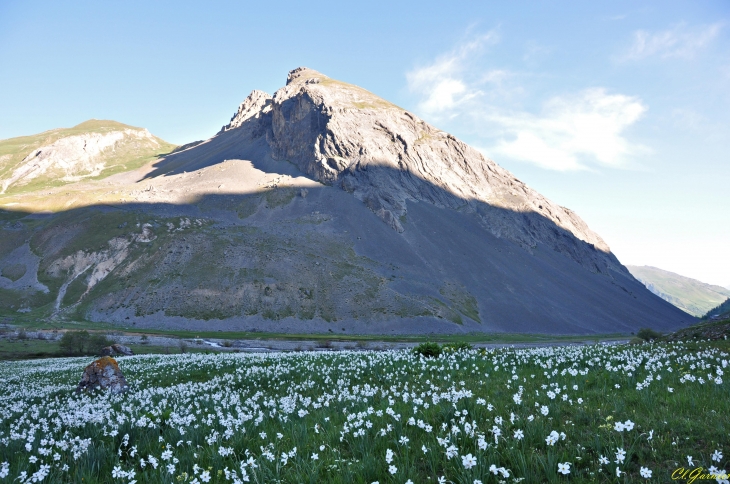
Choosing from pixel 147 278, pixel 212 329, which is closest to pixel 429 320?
pixel 212 329

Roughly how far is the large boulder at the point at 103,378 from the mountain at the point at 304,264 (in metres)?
106

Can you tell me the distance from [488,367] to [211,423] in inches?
330

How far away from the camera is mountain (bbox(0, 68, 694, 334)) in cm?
12738

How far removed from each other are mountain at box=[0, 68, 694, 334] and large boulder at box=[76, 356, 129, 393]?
349 ft

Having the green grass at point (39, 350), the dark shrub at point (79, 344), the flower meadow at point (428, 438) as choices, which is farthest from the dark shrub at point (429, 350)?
the dark shrub at point (79, 344)

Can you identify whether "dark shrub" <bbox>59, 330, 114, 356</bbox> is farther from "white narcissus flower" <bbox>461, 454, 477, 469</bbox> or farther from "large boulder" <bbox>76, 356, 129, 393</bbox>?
"white narcissus flower" <bbox>461, 454, 477, 469</bbox>

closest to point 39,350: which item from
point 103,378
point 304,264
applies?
point 103,378

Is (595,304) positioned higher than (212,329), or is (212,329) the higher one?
(595,304)

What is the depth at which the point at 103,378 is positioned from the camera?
15188 millimetres

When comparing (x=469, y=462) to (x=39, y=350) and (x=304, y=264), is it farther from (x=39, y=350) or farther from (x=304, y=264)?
(x=304, y=264)

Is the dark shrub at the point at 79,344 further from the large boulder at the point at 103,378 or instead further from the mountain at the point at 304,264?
the large boulder at the point at 103,378

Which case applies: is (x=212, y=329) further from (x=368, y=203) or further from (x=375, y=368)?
(x=375, y=368)

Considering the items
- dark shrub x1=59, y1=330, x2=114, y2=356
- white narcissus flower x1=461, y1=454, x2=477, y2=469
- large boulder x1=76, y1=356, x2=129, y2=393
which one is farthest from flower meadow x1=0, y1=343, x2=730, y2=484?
dark shrub x1=59, y1=330, x2=114, y2=356

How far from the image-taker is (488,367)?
12.4 metres
